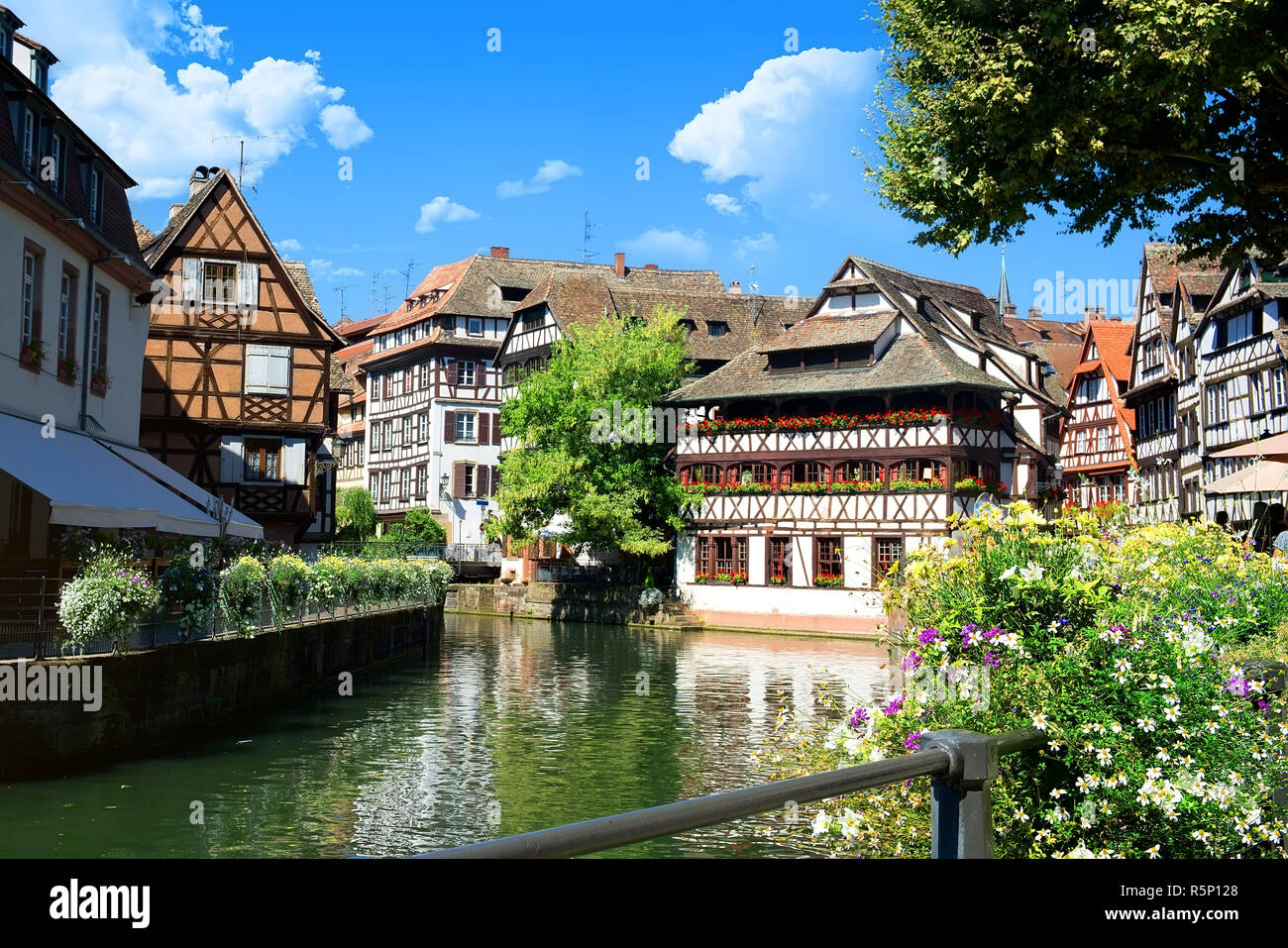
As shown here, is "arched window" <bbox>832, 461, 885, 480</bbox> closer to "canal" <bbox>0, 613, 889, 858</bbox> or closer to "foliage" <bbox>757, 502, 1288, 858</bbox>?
"canal" <bbox>0, 613, 889, 858</bbox>

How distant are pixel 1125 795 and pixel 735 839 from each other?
7.33 meters

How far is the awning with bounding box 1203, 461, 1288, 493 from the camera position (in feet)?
67.1

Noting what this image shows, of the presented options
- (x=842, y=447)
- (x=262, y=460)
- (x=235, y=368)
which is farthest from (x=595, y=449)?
(x=235, y=368)

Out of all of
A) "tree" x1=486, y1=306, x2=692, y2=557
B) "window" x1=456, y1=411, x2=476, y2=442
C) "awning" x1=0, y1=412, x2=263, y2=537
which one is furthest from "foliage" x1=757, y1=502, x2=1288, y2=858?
"window" x1=456, y1=411, x2=476, y2=442

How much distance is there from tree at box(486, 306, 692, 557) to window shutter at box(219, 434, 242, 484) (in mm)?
13834

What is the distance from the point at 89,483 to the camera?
18594 mm

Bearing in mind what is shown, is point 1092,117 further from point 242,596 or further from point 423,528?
point 423,528

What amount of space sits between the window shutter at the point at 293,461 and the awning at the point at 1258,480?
25243 millimetres

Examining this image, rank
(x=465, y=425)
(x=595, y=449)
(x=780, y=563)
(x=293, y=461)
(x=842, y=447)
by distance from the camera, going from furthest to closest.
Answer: (x=465, y=425) < (x=595, y=449) < (x=780, y=563) < (x=842, y=447) < (x=293, y=461)

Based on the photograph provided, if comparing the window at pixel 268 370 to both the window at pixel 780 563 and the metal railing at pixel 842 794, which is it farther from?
the metal railing at pixel 842 794

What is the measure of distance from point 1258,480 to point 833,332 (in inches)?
1060

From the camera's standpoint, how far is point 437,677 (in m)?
28.2
